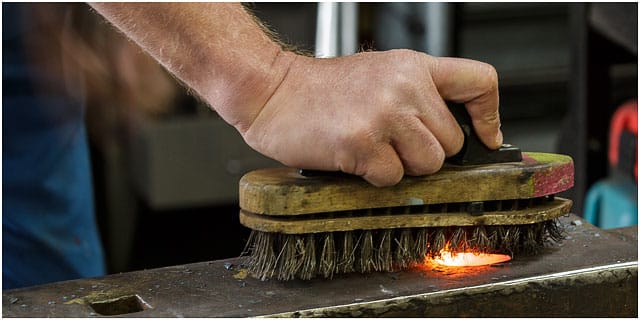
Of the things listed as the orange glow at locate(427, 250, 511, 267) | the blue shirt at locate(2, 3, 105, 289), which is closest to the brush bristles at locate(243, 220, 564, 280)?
the orange glow at locate(427, 250, 511, 267)

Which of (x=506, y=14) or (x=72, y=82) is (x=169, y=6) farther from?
(x=506, y=14)

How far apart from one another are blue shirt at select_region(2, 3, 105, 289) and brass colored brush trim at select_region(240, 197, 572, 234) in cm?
74

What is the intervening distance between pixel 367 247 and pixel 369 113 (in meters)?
0.18

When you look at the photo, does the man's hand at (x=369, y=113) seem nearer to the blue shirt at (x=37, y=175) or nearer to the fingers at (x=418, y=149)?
the fingers at (x=418, y=149)

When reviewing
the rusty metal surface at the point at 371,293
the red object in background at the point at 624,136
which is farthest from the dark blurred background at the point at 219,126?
the rusty metal surface at the point at 371,293

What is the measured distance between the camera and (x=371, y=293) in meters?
1.28

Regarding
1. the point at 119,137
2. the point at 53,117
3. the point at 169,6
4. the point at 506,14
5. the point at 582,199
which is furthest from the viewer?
the point at 506,14

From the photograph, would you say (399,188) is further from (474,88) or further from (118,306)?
(118,306)

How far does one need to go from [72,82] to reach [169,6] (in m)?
0.85

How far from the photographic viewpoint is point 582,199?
2402mm

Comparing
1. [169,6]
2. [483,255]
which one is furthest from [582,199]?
[169,6]

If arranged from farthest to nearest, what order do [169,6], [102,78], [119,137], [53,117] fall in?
[119,137] < [102,78] < [53,117] < [169,6]

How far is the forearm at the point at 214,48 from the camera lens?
4.20 ft

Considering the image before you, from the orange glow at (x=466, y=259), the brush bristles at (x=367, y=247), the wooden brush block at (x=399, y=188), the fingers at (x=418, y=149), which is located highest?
the fingers at (x=418, y=149)
